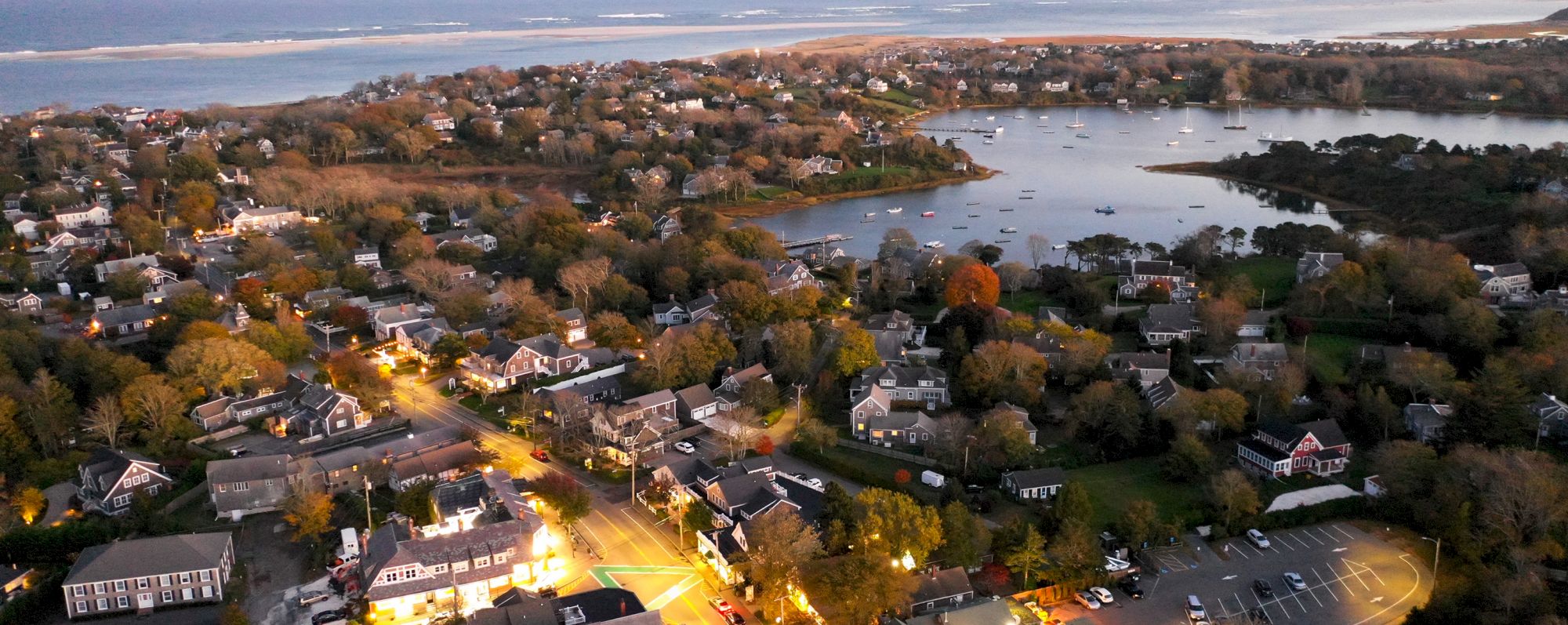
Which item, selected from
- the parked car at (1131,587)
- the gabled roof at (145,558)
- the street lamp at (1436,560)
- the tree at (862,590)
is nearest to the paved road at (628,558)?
the tree at (862,590)

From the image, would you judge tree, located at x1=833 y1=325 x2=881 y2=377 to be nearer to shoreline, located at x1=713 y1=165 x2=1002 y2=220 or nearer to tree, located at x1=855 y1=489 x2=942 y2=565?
tree, located at x1=855 y1=489 x2=942 y2=565

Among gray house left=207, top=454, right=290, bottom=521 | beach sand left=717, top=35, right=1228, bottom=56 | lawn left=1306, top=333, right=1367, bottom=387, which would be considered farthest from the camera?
beach sand left=717, top=35, right=1228, bottom=56

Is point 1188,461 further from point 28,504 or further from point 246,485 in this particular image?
point 28,504

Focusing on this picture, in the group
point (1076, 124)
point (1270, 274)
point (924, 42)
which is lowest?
point (1270, 274)

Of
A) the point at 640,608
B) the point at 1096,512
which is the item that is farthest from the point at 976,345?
the point at 640,608

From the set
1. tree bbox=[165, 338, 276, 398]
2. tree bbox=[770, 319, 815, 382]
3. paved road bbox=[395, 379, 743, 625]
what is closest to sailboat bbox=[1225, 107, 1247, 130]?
tree bbox=[770, 319, 815, 382]

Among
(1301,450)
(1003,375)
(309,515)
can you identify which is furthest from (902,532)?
(309,515)

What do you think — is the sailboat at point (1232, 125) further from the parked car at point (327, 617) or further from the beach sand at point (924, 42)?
the parked car at point (327, 617)
